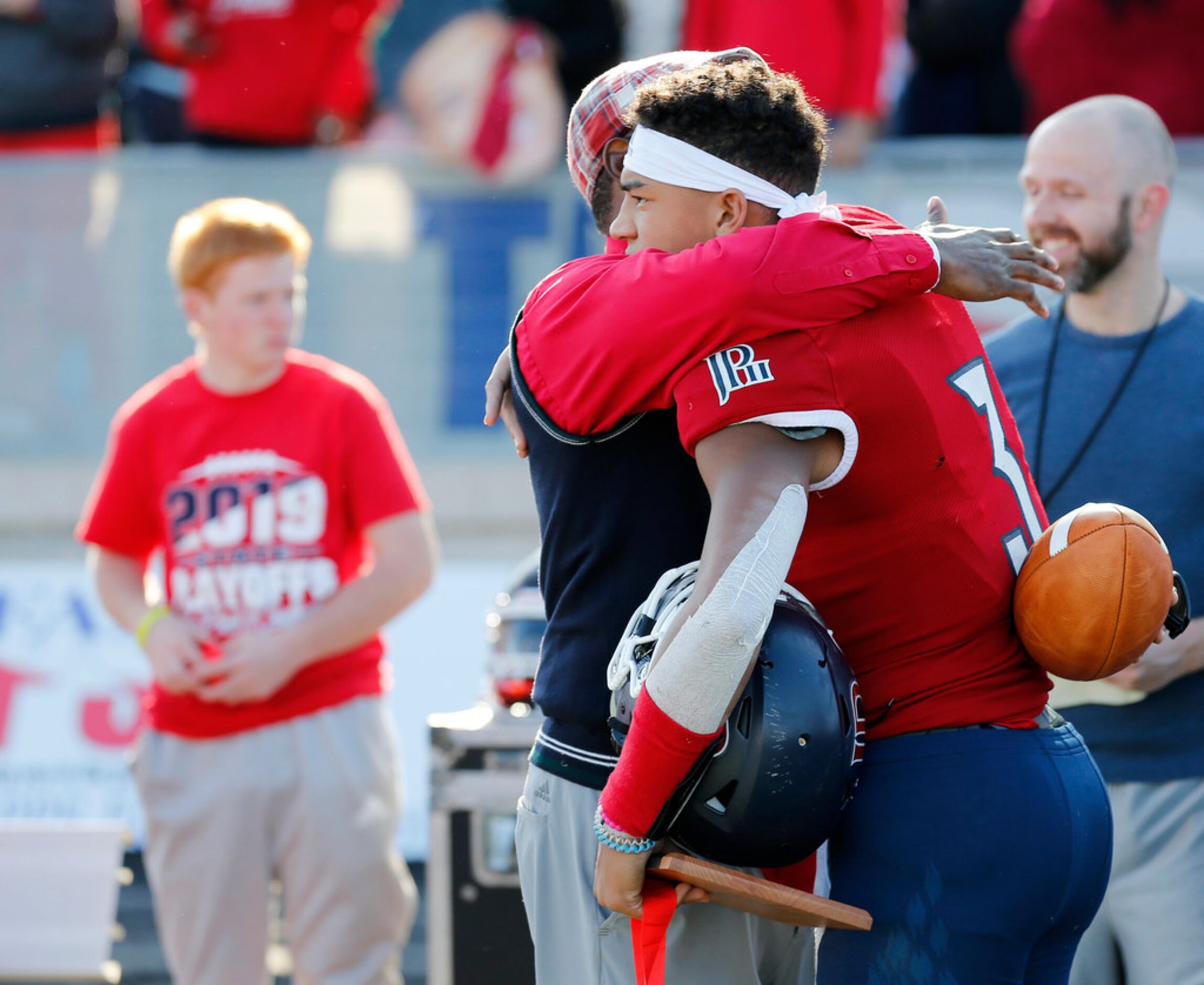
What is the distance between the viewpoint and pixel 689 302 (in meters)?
1.94

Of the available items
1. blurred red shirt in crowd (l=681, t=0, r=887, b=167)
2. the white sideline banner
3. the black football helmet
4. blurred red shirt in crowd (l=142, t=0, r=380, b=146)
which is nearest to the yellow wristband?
the white sideline banner

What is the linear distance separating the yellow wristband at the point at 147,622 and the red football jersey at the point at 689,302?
7.09 feet

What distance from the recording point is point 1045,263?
7.43 ft

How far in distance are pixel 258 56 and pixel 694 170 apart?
4752 millimetres

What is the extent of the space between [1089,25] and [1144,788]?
407 cm

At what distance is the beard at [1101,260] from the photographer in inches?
132

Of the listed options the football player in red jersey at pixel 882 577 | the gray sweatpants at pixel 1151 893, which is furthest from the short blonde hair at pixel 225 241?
the gray sweatpants at pixel 1151 893

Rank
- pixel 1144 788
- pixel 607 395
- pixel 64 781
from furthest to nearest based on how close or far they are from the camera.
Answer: pixel 64 781 < pixel 1144 788 < pixel 607 395

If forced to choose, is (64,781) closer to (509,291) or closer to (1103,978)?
(509,291)

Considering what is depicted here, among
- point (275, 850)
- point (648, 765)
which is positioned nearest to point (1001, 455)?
point (648, 765)

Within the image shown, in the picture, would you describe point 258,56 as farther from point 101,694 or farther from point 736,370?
point 736,370

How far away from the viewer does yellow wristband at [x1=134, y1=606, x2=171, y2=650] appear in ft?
12.8

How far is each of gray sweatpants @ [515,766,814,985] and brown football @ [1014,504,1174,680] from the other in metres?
0.59

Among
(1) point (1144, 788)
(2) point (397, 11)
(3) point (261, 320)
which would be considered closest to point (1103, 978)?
(1) point (1144, 788)
